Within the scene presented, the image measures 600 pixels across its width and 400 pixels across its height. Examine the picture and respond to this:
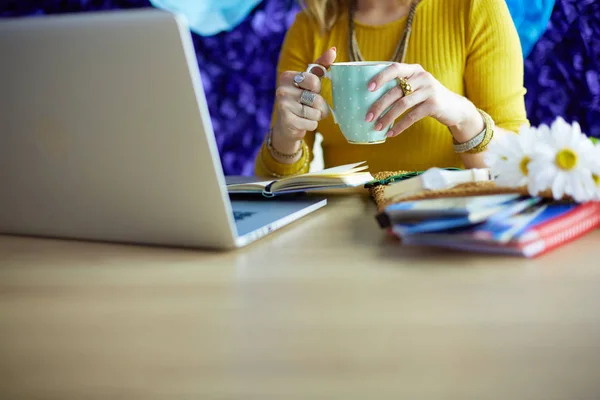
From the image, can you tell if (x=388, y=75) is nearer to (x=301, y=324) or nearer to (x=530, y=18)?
(x=301, y=324)

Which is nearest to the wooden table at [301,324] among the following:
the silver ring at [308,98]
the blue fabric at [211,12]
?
the silver ring at [308,98]

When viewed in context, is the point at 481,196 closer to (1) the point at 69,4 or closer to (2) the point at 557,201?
(2) the point at 557,201

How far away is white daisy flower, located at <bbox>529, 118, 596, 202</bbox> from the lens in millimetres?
624

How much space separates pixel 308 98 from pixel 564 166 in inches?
19.9

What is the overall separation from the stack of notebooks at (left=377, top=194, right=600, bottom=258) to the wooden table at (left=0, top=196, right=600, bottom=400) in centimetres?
1

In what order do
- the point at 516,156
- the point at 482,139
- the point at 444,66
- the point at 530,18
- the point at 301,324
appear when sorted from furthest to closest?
the point at 530,18 < the point at 444,66 < the point at 482,139 < the point at 516,156 < the point at 301,324

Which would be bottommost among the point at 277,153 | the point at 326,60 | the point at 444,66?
the point at 277,153

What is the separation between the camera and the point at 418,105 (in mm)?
1053

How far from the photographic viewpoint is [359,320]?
447 mm

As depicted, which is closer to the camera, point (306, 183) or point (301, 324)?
point (301, 324)

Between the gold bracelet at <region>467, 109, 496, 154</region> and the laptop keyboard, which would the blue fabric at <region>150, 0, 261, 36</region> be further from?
the laptop keyboard

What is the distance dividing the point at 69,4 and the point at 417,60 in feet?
4.34

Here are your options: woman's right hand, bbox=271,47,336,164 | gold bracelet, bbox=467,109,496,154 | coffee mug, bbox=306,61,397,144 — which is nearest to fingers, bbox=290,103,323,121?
woman's right hand, bbox=271,47,336,164

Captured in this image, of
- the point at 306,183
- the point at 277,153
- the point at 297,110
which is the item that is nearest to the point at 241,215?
the point at 306,183
